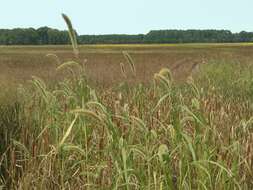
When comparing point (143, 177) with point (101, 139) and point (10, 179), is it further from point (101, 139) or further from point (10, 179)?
point (10, 179)

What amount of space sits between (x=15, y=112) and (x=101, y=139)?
0.97 meters

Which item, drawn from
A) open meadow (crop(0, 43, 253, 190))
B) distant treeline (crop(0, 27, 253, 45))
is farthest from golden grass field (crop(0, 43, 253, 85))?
distant treeline (crop(0, 27, 253, 45))

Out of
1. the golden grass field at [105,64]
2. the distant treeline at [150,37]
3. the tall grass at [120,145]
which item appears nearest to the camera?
the tall grass at [120,145]

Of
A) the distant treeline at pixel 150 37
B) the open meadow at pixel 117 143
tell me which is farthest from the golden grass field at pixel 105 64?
the distant treeline at pixel 150 37

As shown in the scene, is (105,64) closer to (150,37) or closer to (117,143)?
(117,143)

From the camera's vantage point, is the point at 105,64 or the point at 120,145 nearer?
the point at 120,145

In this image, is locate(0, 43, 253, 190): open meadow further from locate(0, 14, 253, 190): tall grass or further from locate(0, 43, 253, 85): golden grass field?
locate(0, 43, 253, 85): golden grass field

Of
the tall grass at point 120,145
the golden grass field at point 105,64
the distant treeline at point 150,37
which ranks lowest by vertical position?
the distant treeline at point 150,37

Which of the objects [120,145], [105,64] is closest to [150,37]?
[105,64]

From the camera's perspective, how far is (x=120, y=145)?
8.35 feet

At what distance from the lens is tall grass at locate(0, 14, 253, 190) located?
8.52 ft

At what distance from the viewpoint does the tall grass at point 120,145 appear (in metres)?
2.60

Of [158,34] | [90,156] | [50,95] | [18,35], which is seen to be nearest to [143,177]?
[90,156]

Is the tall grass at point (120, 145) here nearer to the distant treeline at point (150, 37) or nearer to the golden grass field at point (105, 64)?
the golden grass field at point (105, 64)
